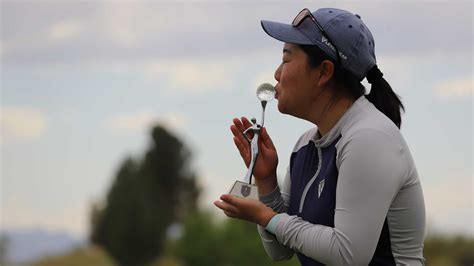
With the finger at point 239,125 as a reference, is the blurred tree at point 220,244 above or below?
above

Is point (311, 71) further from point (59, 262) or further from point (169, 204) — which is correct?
point (169, 204)

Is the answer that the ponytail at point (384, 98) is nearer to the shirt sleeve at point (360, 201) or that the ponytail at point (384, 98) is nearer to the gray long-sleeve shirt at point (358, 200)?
the gray long-sleeve shirt at point (358, 200)

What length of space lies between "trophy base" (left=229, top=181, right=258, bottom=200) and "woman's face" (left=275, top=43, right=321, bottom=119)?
0.35 meters

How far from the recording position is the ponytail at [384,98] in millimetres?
4770

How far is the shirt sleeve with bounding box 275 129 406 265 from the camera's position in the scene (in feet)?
14.5

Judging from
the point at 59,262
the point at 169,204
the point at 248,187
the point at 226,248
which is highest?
the point at 169,204

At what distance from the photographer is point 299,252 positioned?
481 cm

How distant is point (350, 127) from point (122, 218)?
49325mm

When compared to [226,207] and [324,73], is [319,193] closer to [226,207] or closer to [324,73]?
[226,207]

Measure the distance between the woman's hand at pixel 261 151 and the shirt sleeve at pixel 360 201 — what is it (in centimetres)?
49

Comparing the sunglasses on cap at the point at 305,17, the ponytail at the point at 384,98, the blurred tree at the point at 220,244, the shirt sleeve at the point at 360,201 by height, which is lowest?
the shirt sleeve at the point at 360,201

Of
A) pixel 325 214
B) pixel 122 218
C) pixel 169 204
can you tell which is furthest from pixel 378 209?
pixel 169 204

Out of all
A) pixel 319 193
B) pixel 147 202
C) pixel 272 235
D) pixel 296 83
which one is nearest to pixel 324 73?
pixel 296 83

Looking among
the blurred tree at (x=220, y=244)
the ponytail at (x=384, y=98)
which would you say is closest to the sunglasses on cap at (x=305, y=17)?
the ponytail at (x=384, y=98)
